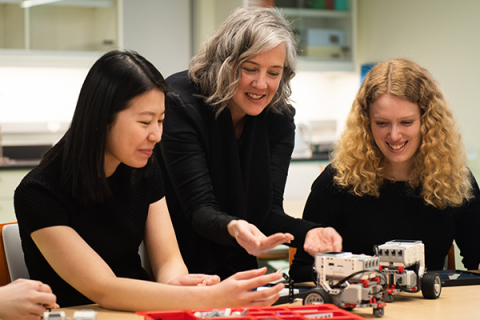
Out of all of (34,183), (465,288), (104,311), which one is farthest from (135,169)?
(465,288)

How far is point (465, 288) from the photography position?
4.78 ft

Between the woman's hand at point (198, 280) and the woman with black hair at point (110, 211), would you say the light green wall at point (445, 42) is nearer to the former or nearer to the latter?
the woman with black hair at point (110, 211)

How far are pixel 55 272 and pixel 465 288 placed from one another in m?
1.08

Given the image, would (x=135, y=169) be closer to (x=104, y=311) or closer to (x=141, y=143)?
(x=141, y=143)

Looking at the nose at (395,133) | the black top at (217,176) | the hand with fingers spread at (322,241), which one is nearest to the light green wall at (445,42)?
the nose at (395,133)

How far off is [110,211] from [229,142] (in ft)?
1.39

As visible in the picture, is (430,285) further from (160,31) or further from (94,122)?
(160,31)

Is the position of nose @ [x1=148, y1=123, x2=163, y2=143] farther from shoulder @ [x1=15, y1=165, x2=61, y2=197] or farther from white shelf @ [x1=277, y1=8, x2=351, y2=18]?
white shelf @ [x1=277, y1=8, x2=351, y2=18]

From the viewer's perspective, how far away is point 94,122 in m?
1.27

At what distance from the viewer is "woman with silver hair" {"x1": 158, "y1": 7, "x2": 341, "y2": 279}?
1498 millimetres

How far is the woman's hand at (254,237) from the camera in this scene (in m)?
1.17

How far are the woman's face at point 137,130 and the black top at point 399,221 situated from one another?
73 centimetres

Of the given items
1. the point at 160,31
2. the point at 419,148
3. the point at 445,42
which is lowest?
the point at 419,148

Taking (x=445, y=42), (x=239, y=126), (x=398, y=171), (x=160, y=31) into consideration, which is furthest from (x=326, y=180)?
(x=160, y=31)
